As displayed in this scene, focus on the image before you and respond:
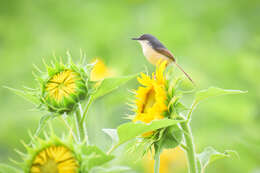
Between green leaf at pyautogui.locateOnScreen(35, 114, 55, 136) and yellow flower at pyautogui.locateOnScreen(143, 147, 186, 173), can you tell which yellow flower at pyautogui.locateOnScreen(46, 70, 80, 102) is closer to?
green leaf at pyautogui.locateOnScreen(35, 114, 55, 136)

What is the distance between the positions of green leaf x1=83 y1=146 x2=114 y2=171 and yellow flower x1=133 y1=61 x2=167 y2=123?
21 centimetres

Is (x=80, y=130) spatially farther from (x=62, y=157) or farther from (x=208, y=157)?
(x=208, y=157)

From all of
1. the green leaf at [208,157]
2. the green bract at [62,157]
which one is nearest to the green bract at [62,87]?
the green bract at [62,157]

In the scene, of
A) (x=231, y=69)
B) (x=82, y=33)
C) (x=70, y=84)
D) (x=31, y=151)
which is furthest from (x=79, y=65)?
(x=82, y=33)

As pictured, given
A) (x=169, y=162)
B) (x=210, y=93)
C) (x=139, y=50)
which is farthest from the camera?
(x=139, y=50)

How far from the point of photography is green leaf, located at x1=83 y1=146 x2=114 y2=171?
1291 mm

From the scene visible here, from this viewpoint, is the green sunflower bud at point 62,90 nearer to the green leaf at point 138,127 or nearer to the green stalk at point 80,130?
the green stalk at point 80,130

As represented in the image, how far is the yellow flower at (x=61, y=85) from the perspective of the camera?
5.01 ft

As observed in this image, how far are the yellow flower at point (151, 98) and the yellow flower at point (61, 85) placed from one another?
243 mm

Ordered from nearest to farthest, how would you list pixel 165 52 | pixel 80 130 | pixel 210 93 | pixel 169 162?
pixel 210 93, pixel 80 130, pixel 165 52, pixel 169 162

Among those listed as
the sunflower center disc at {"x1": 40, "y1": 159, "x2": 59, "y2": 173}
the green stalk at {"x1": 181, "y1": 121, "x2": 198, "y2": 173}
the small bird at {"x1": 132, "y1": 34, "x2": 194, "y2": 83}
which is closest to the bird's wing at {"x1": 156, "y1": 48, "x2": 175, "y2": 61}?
the small bird at {"x1": 132, "y1": 34, "x2": 194, "y2": 83}

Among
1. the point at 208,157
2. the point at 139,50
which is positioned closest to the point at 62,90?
the point at 208,157

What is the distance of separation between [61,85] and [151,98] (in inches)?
12.9

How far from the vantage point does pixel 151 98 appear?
1.47 meters
